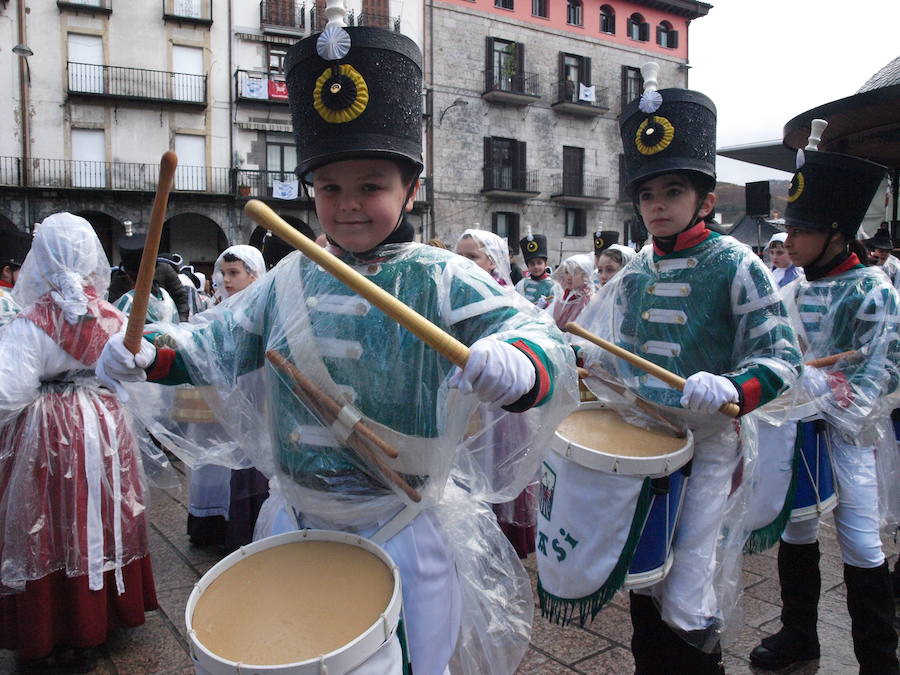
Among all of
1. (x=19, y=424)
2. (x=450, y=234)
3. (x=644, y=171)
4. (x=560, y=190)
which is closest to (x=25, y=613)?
(x=19, y=424)

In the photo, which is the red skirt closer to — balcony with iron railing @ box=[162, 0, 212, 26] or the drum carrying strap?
the drum carrying strap

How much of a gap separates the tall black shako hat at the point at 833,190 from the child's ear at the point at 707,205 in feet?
2.28

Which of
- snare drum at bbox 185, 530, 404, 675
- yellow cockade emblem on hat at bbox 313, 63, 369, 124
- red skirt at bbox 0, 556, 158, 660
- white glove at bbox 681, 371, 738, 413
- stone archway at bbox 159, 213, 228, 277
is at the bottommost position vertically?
red skirt at bbox 0, 556, 158, 660

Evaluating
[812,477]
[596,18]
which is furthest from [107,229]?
[812,477]

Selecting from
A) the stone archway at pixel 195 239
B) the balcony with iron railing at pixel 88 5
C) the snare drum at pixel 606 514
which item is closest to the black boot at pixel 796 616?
the snare drum at pixel 606 514

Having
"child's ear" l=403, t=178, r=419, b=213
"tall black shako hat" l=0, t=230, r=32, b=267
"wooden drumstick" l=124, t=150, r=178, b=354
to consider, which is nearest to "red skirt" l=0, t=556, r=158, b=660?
"wooden drumstick" l=124, t=150, r=178, b=354

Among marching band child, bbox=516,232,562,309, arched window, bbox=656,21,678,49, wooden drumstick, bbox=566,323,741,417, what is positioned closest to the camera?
wooden drumstick, bbox=566,323,741,417

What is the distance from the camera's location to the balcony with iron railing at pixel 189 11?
69.6 feet

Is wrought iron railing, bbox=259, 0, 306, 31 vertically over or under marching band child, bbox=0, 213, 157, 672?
over

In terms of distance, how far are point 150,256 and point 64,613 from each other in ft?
8.07

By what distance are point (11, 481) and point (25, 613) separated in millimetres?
600

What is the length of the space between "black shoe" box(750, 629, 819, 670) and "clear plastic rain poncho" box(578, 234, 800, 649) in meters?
0.69

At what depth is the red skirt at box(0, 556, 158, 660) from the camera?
3.04 metres

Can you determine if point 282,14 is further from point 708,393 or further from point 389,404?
point 389,404
